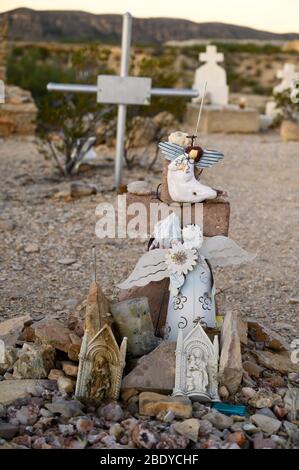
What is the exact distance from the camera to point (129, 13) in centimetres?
786

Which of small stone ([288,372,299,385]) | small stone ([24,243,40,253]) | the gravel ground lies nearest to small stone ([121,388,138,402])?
small stone ([288,372,299,385])

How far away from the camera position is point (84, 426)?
9.56ft

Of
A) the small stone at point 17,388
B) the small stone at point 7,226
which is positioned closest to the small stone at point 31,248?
the small stone at point 7,226

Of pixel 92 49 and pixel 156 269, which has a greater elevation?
pixel 92 49

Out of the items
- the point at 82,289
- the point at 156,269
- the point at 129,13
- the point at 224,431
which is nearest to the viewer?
the point at 224,431

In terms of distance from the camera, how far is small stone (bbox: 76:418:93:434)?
2.91m

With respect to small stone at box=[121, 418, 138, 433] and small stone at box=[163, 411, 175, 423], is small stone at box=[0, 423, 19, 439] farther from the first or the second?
small stone at box=[163, 411, 175, 423]

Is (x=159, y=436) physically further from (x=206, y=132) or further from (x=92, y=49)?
(x=206, y=132)

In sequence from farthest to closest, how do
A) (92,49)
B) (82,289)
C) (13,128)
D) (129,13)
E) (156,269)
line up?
(13,128) → (92,49) → (129,13) → (82,289) → (156,269)

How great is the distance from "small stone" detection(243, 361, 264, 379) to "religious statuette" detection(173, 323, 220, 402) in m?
0.36

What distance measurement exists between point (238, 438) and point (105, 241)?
3601mm

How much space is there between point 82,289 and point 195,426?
233 cm

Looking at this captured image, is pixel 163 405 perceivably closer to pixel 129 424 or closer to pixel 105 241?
pixel 129 424
